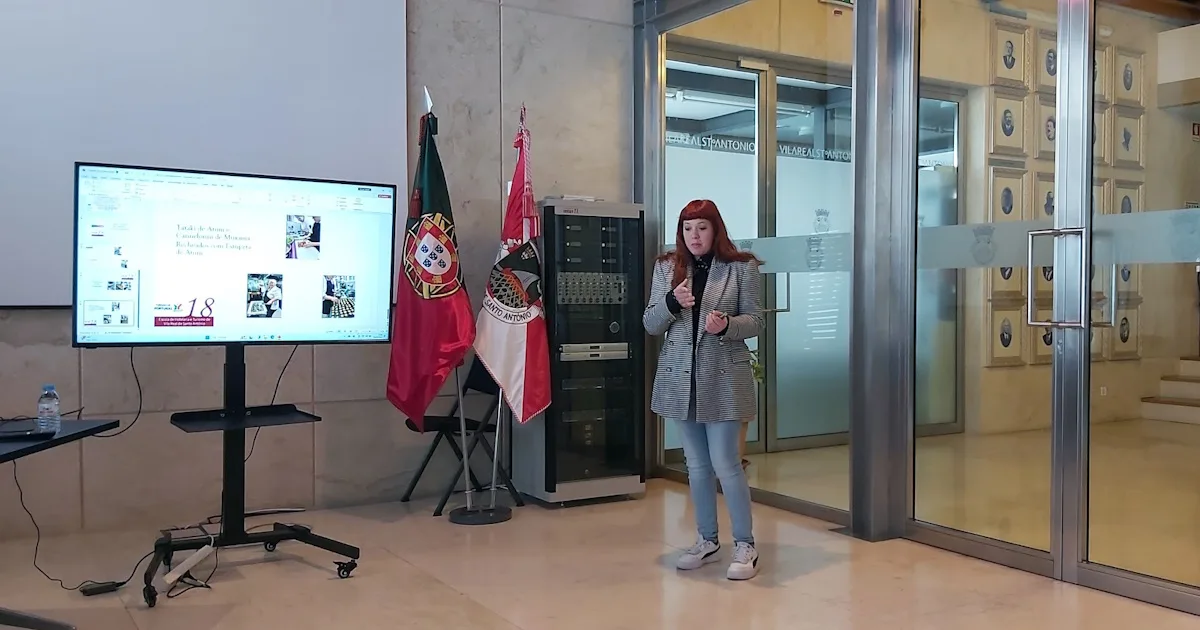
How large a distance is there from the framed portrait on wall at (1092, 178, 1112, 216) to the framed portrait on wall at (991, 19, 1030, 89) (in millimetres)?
515

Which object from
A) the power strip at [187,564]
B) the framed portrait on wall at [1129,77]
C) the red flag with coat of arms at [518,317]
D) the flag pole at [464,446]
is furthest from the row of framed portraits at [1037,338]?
the power strip at [187,564]

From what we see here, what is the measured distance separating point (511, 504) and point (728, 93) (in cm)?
252

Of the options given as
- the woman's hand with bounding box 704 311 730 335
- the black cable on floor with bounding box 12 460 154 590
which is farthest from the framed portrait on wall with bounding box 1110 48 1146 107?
the black cable on floor with bounding box 12 460 154 590

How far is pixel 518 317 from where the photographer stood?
15.6 ft

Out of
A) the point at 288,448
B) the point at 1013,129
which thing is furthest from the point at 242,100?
the point at 1013,129

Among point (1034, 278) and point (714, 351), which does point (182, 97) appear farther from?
point (1034, 278)

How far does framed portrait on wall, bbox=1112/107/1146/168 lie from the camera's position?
3.43 meters

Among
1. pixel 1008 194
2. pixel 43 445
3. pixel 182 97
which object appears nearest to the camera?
pixel 43 445

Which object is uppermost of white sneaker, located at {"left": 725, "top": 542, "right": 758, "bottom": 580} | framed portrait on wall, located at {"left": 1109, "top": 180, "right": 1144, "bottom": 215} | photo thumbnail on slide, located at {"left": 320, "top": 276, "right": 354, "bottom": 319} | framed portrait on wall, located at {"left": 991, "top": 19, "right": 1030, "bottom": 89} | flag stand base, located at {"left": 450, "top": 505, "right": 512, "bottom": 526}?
framed portrait on wall, located at {"left": 991, "top": 19, "right": 1030, "bottom": 89}

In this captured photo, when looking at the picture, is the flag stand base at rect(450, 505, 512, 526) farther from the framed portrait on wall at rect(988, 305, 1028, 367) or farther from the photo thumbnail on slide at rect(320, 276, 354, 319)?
the framed portrait on wall at rect(988, 305, 1028, 367)

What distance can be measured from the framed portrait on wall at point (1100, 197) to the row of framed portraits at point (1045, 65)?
287 millimetres

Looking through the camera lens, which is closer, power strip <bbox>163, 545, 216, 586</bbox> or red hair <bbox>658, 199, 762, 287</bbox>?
power strip <bbox>163, 545, 216, 586</bbox>

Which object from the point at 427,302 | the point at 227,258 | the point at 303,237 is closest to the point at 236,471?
the point at 227,258

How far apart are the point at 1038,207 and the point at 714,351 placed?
1.39 m
